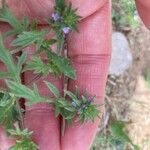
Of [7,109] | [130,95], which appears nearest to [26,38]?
[7,109]

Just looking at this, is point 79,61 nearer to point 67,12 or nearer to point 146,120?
point 67,12

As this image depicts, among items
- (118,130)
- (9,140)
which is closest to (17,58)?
(9,140)

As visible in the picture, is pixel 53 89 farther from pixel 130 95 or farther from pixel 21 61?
pixel 130 95

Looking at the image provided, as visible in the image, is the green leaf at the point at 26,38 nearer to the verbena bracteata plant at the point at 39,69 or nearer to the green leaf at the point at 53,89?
the verbena bracteata plant at the point at 39,69

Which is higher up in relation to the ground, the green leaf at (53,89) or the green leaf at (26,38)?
the green leaf at (26,38)

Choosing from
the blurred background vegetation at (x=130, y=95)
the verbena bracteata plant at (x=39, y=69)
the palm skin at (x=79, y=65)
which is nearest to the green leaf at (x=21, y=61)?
the verbena bracteata plant at (x=39, y=69)

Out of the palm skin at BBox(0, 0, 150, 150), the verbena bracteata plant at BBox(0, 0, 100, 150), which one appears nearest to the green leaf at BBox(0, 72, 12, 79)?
the verbena bracteata plant at BBox(0, 0, 100, 150)

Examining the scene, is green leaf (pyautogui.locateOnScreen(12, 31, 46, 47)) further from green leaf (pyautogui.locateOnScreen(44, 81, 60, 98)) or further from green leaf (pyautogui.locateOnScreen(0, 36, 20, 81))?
green leaf (pyautogui.locateOnScreen(44, 81, 60, 98))
